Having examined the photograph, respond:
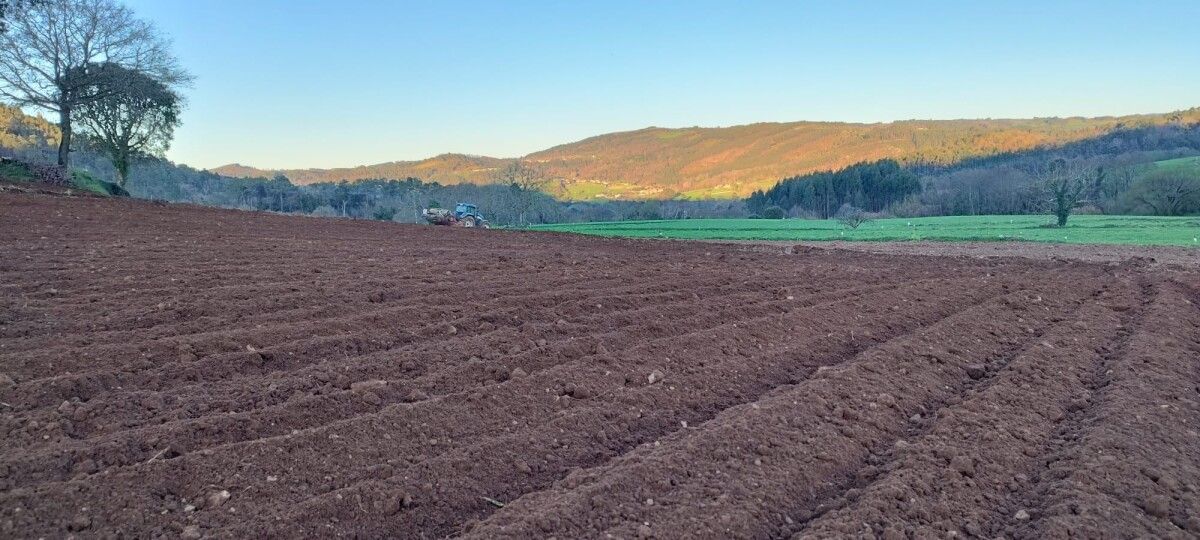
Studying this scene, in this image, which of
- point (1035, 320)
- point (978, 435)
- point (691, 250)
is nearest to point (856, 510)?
point (978, 435)

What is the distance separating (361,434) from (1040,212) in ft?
252

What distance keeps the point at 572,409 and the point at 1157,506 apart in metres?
4.00

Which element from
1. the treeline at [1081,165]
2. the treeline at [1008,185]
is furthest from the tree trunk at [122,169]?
the treeline at [1081,165]

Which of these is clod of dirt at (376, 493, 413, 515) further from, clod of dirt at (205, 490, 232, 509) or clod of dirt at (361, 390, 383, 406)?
clod of dirt at (361, 390, 383, 406)

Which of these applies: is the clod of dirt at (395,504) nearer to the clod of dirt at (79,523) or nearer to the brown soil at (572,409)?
the brown soil at (572,409)

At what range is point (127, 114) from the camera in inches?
1507

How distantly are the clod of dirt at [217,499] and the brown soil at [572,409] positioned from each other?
2 cm

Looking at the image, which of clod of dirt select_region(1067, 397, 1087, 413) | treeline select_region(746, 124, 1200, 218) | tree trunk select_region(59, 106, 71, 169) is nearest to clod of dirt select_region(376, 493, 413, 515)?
clod of dirt select_region(1067, 397, 1087, 413)

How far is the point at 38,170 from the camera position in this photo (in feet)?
93.6

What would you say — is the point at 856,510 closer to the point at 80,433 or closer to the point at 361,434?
the point at 361,434

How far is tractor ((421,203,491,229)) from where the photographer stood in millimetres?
41844

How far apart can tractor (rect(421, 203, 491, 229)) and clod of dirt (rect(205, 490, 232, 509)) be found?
116 feet

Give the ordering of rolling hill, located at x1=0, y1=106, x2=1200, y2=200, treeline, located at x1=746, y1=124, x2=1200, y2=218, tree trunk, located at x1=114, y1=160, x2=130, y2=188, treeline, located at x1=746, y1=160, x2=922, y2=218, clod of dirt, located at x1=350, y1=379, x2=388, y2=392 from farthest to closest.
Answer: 1. rolling hill, located at x1=0, y1=106, x2=1200, y2=200
2. treeline, located at x1=746, y1=160, x2=922, y2=218
3. treeline, located at x1=746, y1=124, x2=1200, y2=218
4. tree trunk, located at x1=114, y1=160, x2=130, y2=188
5. clod of dirt, located at x1=350, y1=379, x2=388, y2=392

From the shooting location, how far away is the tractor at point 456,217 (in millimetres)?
41844
